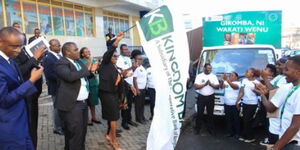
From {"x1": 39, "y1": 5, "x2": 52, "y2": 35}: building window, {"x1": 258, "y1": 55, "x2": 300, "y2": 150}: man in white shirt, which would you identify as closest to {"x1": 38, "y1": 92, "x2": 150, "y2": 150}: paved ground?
{"x1": 258, "y1": 55, "x2": 300, "y2": 150}: man in white shirt

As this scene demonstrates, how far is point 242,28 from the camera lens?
7984 millimetres

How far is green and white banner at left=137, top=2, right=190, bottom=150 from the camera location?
130 inches

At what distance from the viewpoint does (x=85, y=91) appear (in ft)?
12.8

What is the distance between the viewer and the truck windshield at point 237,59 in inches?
248

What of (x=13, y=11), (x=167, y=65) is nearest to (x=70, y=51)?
(x=167, y=65)

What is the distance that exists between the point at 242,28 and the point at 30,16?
874cm

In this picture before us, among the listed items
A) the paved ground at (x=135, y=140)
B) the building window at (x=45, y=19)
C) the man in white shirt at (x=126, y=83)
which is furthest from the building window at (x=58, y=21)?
the man in white shirt at (x=126, y=83)

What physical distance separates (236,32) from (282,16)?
1.33 m

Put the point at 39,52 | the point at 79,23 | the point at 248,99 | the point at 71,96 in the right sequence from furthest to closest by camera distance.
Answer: the point at 79,23 < the point at 248,99 < the point at 71,96 < the point at 39,52

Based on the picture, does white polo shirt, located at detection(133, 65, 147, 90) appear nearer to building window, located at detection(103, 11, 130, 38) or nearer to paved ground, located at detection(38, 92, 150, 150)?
paved ground, located at detection(38, 92, 150, 150)

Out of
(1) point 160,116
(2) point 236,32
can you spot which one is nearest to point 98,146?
(1) point 160,116

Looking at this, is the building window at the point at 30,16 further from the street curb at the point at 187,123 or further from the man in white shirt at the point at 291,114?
the man in white shirt at the point at 291,114

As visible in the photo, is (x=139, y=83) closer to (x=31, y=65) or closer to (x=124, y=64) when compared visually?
(x=124, y=64)

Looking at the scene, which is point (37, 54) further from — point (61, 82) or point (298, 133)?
point (298, 133)
